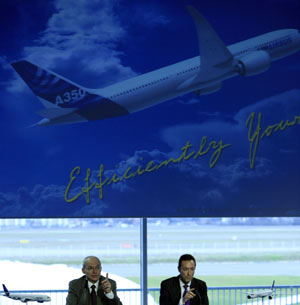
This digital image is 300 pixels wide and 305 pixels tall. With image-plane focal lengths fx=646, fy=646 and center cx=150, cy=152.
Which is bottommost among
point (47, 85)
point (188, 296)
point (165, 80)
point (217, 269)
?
point (188, 296)

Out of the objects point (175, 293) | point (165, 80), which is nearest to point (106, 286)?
point (175, 293)

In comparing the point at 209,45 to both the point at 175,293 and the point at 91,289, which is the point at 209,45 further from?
the point at 91,289

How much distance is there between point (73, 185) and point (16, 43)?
1603 millimetres

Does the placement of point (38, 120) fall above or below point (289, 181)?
above

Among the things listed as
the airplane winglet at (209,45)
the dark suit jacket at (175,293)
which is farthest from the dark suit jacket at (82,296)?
the airplane winglet at (209,45)

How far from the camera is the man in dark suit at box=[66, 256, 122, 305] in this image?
4281 mm

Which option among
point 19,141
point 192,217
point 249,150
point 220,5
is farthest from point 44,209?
point 220,5

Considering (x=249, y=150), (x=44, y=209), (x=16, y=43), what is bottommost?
(x=44, y=209)

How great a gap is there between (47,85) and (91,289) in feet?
9.76

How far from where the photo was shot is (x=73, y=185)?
22.1 ft

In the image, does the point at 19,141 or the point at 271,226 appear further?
the point at 271,226

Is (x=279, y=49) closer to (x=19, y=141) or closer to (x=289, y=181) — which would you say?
(x=289, y=181)

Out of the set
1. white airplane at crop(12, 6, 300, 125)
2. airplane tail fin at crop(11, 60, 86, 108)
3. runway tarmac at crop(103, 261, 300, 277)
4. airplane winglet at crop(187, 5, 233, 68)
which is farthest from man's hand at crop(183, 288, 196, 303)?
runway tarmac at crop(103, 261, 300, 277)

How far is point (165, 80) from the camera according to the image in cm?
693
